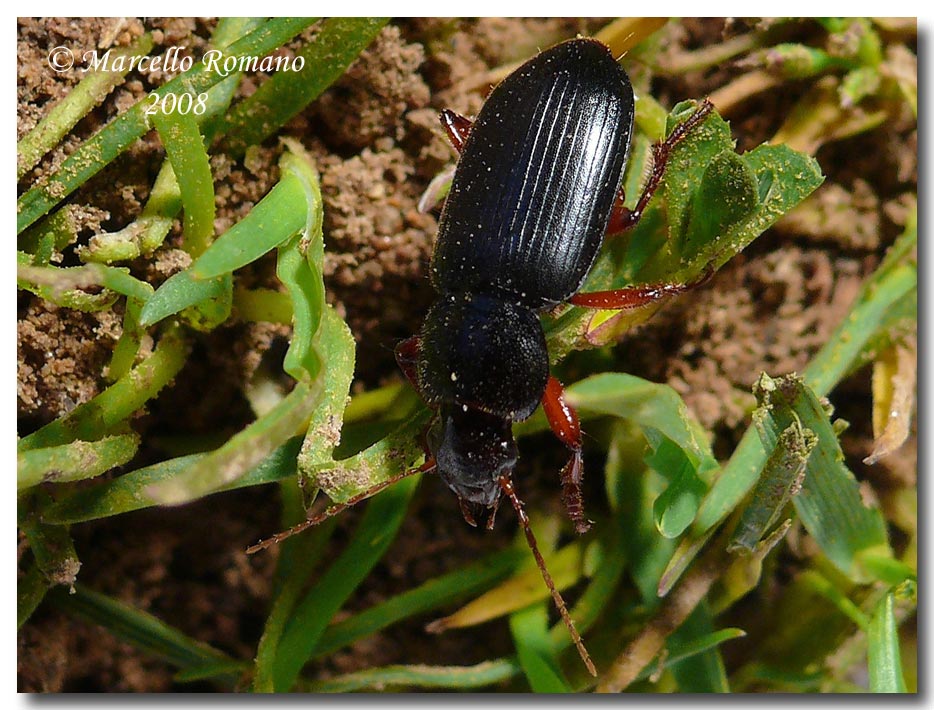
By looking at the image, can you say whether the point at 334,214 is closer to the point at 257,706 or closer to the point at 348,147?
the point at 348,147

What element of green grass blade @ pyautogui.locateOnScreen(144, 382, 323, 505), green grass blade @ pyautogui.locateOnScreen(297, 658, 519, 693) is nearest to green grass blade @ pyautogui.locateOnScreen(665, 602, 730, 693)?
green grass blade @ pyautogui.locateOnScreen(297, 658, 519, 693)

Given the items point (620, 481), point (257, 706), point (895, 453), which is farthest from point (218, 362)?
point (895, 453)

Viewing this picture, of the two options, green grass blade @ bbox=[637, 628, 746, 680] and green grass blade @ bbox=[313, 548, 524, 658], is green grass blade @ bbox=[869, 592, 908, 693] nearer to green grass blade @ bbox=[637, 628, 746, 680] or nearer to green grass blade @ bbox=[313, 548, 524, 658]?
green grass blade @ bbox=[637, 628, 746, 680]

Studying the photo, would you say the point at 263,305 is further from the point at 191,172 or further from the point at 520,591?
the point at 520,591

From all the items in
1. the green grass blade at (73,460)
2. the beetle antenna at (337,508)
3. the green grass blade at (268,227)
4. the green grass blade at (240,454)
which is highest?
the green grass blade at (268,227)

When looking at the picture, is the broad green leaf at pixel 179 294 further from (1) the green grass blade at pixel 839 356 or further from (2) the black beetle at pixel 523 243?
(1) the green grass blade at pixel 839 356

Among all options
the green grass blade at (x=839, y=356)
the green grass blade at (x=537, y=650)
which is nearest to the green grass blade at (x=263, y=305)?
the green grass blade at (x=537, y=650)

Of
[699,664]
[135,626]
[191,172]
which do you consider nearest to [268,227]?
[191,172]
